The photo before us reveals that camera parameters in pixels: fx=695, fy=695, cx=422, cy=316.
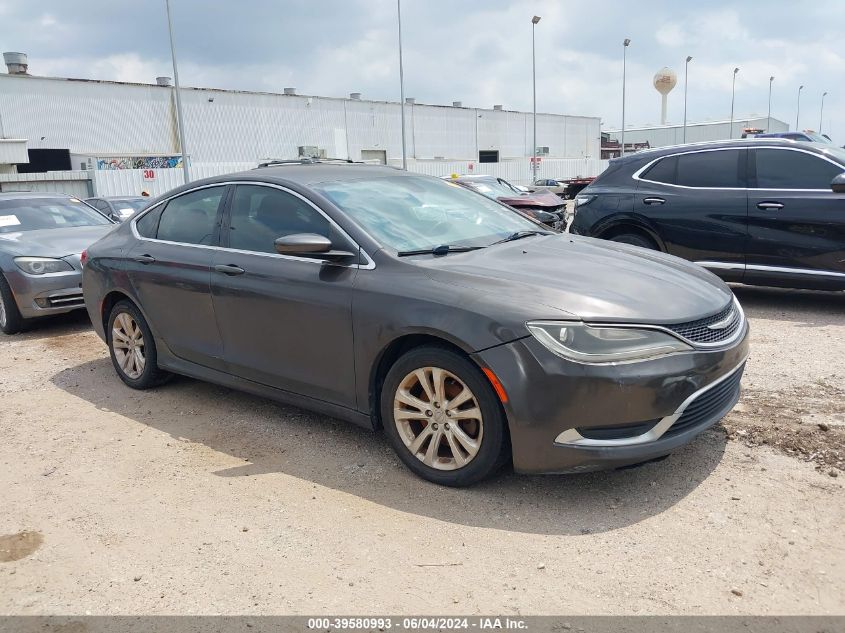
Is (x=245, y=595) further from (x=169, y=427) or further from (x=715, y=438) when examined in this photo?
(x=715, y=438)

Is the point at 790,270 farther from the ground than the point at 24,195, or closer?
closer

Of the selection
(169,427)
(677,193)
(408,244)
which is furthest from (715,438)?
(677,193)

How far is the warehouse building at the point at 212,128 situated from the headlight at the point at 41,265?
874 inches

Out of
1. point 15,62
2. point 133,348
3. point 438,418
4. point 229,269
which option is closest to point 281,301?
point 229,269

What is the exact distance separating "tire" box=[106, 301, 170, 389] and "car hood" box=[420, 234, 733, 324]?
103 inches

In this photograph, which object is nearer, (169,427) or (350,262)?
(350,262)

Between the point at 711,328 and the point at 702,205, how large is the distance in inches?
168

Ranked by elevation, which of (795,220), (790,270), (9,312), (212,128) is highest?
(212,128)

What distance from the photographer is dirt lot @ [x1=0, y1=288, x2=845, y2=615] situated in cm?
270

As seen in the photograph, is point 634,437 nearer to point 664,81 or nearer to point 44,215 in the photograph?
point 44,215

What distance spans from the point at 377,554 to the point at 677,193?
19.0ft

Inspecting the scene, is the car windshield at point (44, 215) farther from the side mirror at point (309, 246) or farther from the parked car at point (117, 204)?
the parked car at point (117, 204)

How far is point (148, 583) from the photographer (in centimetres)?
288

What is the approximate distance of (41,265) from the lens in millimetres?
7238
